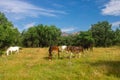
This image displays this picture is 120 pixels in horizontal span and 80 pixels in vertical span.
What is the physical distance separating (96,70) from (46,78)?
12.5 feet

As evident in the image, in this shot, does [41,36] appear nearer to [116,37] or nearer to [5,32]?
[116,37]

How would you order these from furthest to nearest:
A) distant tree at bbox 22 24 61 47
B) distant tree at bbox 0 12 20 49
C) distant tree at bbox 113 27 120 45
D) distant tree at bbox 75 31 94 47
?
distant tree at bbox 113 27 120 45
distant tree at bbox 22 24 61 47
distant tree at bbox 75 31 94 47
distant tree at bbox 0 12 20 49

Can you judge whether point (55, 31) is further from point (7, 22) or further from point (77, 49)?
point (77, 49)

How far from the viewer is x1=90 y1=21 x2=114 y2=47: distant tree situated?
104m

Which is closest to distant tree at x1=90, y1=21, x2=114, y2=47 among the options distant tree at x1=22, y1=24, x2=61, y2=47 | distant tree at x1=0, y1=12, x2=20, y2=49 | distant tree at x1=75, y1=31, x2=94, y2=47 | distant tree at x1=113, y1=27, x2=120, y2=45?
distant tree at x1=113, y1=27, x2=120, y2=45

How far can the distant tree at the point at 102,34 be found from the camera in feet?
341

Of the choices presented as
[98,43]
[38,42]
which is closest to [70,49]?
[38,42]

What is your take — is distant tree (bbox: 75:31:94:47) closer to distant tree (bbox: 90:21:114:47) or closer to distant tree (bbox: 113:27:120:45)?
distant tree (bbox: 90:21:114:47)

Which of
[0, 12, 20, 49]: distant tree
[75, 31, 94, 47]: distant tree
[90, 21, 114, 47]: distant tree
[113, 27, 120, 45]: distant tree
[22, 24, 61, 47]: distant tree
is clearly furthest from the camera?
[90, 21, 114, 47]: distant tree

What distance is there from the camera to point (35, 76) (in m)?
15.6

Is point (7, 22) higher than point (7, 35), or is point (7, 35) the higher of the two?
point (7, 22)

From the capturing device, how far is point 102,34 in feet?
349

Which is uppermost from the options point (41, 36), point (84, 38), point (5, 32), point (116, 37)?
point (41, 36)

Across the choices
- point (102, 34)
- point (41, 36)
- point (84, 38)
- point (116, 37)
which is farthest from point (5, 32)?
point (116, 37)
